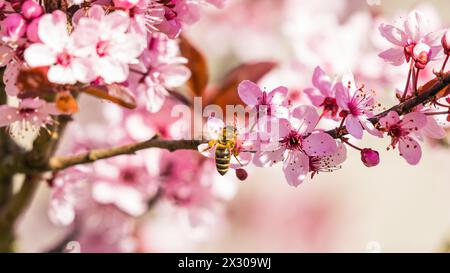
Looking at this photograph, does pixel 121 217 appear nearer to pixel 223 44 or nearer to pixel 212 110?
pixel 212 110

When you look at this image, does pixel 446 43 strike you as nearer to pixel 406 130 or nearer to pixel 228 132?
pixel 406 130

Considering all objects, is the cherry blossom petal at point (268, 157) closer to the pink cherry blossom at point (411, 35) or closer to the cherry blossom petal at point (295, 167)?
the cherry blossom petal at point (295, 167)

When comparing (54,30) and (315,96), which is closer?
(54,30)

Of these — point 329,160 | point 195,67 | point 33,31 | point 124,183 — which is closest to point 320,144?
point 329,160

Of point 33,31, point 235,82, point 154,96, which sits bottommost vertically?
point 235,82

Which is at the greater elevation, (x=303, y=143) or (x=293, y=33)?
(x=303, y=143)

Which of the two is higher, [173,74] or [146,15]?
[146,15]
